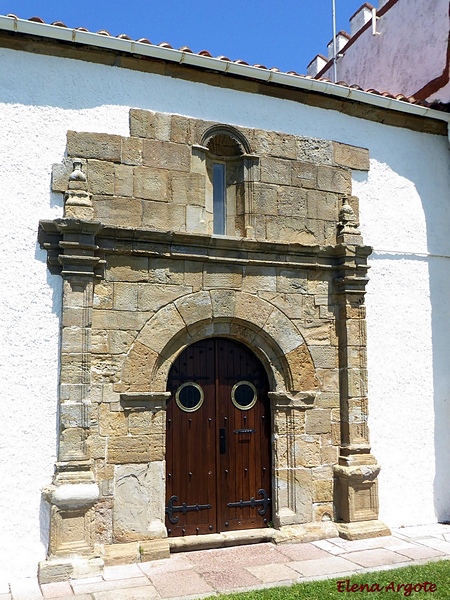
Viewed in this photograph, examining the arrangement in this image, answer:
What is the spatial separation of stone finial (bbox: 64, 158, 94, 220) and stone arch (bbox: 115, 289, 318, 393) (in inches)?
43.9

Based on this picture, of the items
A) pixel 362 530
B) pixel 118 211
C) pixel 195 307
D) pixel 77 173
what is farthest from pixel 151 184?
pixel 362 530

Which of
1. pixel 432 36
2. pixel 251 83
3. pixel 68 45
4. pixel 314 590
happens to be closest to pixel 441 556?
pixel 314 590

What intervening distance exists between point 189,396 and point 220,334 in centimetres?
66

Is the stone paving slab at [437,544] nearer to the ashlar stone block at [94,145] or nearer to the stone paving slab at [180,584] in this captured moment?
the stone paving slab at [180,584]

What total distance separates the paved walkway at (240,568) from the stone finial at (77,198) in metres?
3.00

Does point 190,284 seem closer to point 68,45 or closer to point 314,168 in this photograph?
point 314,168

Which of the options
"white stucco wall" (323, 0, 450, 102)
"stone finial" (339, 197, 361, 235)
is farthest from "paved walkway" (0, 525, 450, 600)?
"white stucco wall" (323, 0, 450, 102)

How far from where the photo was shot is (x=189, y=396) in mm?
5750

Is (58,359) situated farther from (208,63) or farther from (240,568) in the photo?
(208,63)

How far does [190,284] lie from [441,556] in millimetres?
3319

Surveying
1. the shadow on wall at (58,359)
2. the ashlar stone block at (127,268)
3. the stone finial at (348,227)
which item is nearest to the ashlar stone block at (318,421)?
the stone finial at (348,227)

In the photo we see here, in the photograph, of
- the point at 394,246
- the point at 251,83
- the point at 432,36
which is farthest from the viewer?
the point at 432,36

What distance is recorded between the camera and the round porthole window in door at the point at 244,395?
593 cm

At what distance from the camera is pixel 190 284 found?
5746 millimetres
